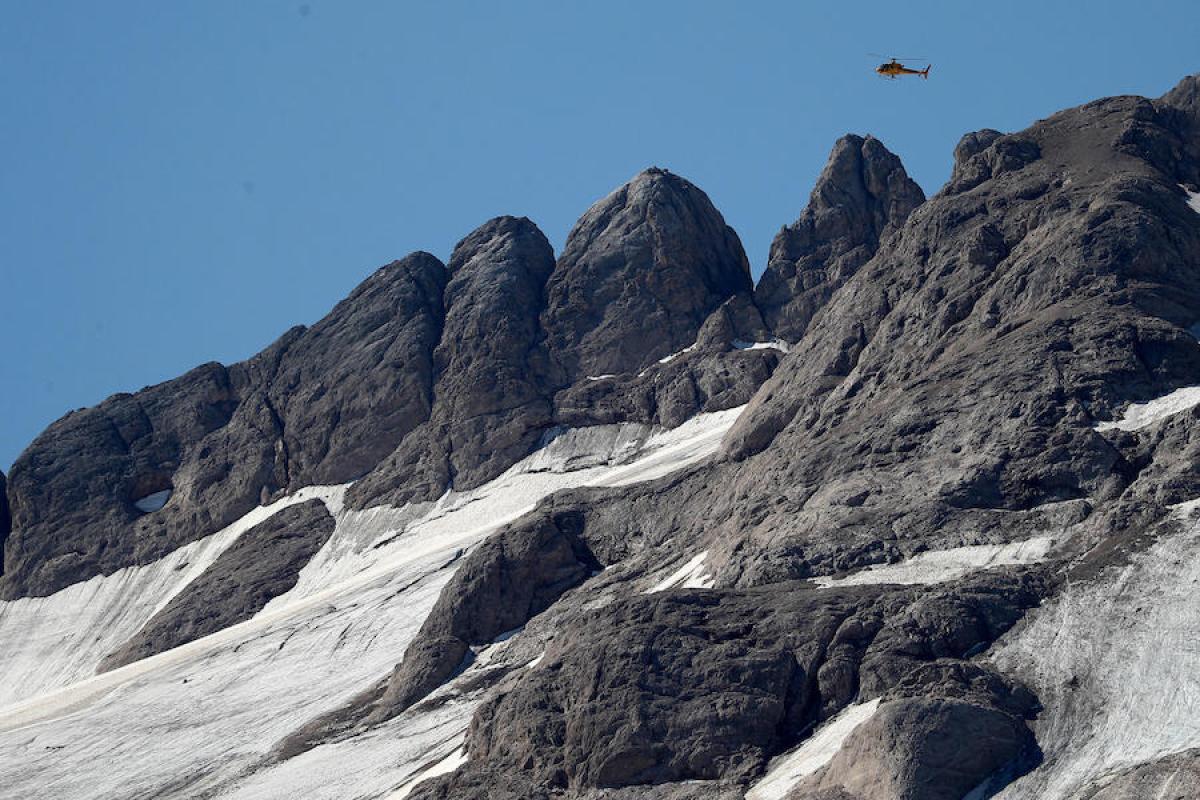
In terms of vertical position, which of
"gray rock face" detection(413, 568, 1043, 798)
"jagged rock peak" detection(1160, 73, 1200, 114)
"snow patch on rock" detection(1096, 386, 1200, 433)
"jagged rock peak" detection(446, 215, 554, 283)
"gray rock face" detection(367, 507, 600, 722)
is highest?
"jagged rock peak" detection(446, 215, 554, 283)

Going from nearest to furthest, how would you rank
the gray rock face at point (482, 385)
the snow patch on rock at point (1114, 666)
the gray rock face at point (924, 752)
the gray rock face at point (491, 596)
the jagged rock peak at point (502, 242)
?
the snow patch on rock at point (1114, 666) < the gray rock face at point (924, 752) < the gray rock face at point (491, 596) < the gray rock face at point (482, 385) < the jagged rock peak at point (502, 242)

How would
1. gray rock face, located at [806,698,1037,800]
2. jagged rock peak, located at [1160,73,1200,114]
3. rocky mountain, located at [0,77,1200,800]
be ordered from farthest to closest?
jagged rock peak, located at [1160,73,1200,114] < rocky mountain, located at [0,77,1200,800] < gray rock face, located at [806,698,1037,800]

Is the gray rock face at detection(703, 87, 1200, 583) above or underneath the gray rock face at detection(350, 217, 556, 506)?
underneath

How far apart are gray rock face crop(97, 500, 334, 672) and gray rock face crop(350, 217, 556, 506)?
3.49m

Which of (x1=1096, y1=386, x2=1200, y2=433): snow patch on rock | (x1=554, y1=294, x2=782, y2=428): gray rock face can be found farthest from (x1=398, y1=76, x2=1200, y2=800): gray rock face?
(x1=554, y1=294, x2=782, y2=428): gray rock face

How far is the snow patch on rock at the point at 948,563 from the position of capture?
184ft

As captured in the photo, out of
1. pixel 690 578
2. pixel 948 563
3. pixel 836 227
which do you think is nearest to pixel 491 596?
pixel 690 578

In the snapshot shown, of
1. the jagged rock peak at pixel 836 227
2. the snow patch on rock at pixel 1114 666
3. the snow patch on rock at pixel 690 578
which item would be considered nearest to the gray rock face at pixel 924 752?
the snow patch on rock at pixel 1114 666

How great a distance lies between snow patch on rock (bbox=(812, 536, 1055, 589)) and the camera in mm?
56156

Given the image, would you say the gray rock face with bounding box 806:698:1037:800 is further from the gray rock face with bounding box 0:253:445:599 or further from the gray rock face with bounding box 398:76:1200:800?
the gray rock face with bounding box 0:253:445:599

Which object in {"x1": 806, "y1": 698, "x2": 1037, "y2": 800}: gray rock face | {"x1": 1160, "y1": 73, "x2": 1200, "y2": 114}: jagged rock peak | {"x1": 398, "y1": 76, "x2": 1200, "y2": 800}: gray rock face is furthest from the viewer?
{"x1": 1160, "y1": 73, "x2": 1200, "y2": 114}: jagged rock peak

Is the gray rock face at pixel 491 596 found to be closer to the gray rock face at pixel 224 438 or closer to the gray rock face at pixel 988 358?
the gray rock face at pixel 988 358

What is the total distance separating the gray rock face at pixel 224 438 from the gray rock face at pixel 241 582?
191 inches

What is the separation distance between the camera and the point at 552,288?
123 metres
